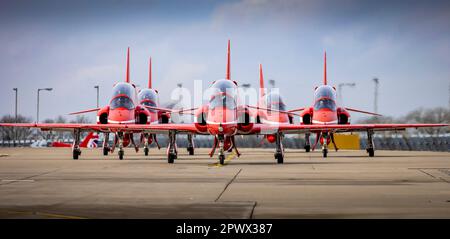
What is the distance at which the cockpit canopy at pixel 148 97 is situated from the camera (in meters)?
47.2

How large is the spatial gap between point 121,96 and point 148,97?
964 centimetres

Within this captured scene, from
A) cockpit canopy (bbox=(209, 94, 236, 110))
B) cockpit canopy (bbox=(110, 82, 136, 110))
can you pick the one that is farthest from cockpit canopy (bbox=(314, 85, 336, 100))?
cockpit canopy (bbox=(209, 94, 236, 110))

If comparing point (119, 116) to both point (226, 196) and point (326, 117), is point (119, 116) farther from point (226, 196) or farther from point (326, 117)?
point (226, 196)

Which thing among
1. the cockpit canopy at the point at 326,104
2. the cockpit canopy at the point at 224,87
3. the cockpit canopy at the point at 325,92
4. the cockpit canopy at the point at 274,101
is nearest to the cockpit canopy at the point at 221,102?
the cockpit canopy at the point at 224,87

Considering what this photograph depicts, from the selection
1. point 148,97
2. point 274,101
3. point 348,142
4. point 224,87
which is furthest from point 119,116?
point 348,142

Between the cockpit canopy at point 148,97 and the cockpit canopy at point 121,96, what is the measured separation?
8525 mm

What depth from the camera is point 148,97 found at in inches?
1879

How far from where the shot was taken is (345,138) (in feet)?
236

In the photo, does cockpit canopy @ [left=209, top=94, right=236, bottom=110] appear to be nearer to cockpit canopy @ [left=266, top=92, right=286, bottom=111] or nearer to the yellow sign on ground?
cockpit canopy @ [left=266, top=92, right=286, bottom=111]

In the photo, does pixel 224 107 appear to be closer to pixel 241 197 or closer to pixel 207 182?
pixel 207 182

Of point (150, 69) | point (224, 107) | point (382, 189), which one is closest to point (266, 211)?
point (382, 189)

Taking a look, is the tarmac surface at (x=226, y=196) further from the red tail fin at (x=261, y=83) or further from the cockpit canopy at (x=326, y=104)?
the red tail fin at (x=261, y=83)
